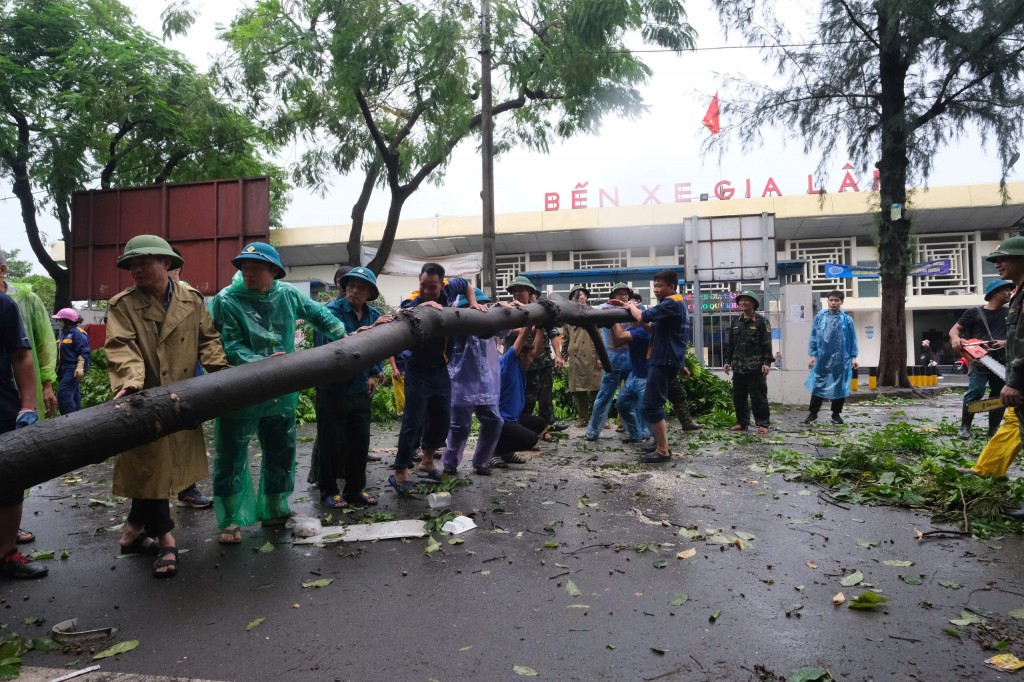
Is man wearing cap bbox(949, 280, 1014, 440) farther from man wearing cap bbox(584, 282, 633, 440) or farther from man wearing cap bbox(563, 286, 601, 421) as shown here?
man wearing cap bbox(563, 286, 601, 421)

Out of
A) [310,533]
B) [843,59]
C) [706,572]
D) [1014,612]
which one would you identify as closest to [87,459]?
[310,533]

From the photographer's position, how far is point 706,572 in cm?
353

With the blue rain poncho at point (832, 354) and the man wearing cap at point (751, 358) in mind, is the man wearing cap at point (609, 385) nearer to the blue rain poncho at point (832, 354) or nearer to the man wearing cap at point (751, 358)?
the man wearing cap at point (751, 358)

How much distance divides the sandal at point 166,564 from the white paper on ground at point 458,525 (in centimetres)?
150

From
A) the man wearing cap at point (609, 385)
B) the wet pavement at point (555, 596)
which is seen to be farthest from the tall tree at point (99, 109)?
the wet pavement at point (555, 596)

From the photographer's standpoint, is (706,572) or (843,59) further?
(843,59)

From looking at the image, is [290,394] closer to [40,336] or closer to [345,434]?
[345,434]

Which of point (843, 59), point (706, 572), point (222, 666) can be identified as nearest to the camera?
point (222, 666)

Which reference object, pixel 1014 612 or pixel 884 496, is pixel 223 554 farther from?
pixel 884 496

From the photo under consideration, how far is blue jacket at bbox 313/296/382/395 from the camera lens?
4.86 meters

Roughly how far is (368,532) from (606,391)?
14.6 ft

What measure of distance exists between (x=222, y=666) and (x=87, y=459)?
3.29 feet

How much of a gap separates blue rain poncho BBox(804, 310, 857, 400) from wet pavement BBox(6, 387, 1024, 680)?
5205 mm

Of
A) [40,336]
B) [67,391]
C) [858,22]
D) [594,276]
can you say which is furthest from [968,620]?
[594,276]
